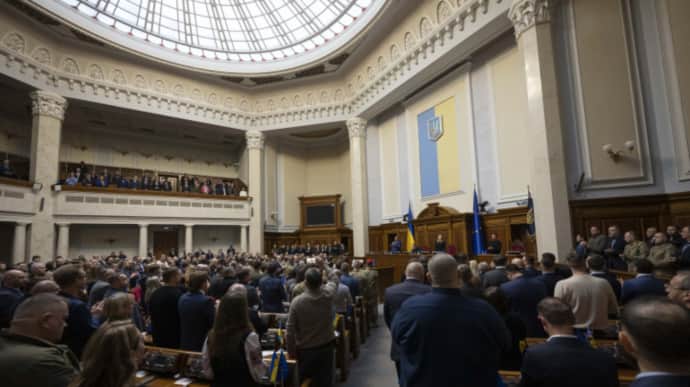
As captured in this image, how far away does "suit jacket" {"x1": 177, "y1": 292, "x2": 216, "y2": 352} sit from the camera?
9.49 feet

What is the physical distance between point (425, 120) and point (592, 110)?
6097 mm

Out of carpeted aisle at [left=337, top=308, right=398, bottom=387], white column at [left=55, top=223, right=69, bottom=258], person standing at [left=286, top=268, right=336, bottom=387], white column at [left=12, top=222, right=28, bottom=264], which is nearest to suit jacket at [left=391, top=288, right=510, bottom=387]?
person standing at [left=286, top=268, right=336, bottom=387]

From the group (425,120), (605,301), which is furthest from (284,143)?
(605,301)

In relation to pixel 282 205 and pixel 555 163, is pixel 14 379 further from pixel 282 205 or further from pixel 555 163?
pixel 282 205

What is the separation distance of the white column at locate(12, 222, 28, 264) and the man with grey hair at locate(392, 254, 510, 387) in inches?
524

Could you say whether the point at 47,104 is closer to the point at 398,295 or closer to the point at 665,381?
the point at 398,295

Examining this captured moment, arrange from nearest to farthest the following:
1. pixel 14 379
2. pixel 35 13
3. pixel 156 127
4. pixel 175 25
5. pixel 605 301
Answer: pixel 14 379, pixel 605 301, pixel 35 13, pixel 175 25, pixel 156 127

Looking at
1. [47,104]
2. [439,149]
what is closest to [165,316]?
[439,149]

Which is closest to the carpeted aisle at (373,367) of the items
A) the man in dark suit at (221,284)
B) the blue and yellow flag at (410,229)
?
the man in dark suit at (221,284)

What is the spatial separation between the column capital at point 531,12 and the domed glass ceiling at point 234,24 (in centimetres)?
590

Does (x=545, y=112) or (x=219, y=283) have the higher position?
(x=545, y=112)

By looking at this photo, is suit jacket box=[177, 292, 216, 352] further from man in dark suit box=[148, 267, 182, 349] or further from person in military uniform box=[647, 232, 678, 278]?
person in military uniform box=[647, 232, 678, 278]

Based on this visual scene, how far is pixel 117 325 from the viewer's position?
1.54 meters

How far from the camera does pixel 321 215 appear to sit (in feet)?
57.9
